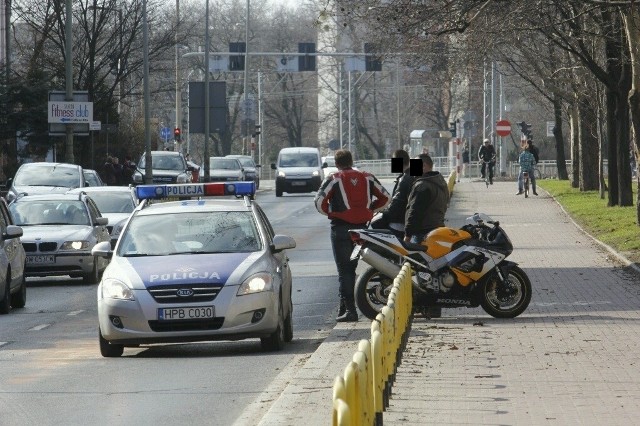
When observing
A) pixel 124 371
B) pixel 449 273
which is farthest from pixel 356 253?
pixel 124 371

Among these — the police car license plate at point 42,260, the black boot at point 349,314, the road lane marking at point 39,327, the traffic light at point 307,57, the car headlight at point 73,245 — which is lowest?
the road lane marking at point 39,327

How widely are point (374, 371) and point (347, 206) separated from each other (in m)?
8.94

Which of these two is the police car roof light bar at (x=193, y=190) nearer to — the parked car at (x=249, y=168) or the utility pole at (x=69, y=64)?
the utility pole at (x=69, y=64)

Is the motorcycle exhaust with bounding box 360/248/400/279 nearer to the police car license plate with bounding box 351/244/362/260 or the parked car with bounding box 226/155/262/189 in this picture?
the police car license plate with bounding box 351/244/362/260

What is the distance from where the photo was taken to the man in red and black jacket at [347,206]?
54.0ft

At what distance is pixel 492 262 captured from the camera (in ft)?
53.3

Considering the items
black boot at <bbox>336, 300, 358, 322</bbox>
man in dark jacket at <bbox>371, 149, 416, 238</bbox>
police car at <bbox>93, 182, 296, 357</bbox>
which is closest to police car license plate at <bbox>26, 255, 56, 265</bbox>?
man in dark jacket at <bbox>371, 149, 416, 238</bbox>

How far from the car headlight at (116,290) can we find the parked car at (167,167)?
39802mm

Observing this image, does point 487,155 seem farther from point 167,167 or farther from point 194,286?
point 194,286

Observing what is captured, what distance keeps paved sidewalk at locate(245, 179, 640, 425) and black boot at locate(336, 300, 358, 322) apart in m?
0.47

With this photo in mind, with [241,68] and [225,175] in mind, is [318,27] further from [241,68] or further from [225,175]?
[241,68]

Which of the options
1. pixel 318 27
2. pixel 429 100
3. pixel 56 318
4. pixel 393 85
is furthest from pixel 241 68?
pixel 56 318

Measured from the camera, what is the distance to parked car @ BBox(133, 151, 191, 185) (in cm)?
5456

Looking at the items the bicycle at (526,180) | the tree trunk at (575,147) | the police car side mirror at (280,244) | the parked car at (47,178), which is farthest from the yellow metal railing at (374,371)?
the tree trunk at (575,147)
